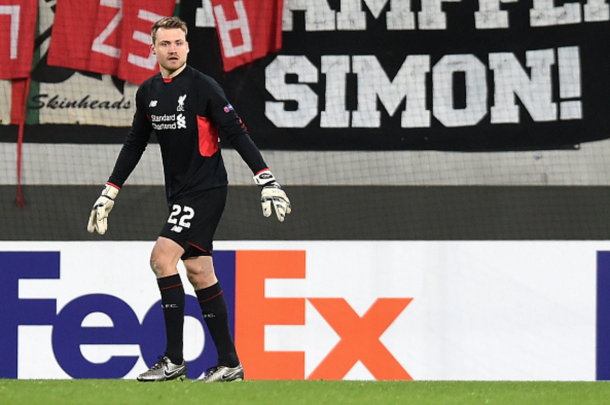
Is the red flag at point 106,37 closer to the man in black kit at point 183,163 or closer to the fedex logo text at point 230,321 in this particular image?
the fedex logo text at point 230,321

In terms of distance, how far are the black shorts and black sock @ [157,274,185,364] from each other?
12 cm

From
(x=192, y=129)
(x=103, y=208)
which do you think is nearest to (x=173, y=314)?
(x=103, y=208)

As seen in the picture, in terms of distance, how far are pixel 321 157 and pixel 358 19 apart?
2.49 ft

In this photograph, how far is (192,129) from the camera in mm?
3455

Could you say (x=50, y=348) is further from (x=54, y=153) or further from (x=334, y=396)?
(x=334, y=396)

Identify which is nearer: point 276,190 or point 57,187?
point 276,190

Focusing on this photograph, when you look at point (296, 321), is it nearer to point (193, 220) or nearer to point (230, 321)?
point (230, 321)

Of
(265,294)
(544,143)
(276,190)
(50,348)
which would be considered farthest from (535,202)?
(50,348)

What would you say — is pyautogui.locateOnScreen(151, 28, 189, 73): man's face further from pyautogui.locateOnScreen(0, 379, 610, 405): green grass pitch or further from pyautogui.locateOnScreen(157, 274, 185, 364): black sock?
pyautogui.locateOnScreen(0, 379, 610, 405): green grass pitch

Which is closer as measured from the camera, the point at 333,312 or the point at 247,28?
the point at 333,312

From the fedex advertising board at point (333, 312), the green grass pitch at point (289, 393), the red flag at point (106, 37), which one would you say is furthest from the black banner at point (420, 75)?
the green grass pitch at point (289, 393)

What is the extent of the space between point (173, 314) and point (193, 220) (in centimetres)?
37

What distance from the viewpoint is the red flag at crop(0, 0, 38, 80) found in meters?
4.92

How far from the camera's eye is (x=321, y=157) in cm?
491
